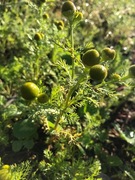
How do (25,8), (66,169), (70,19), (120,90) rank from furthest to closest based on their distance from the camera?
(25,8), (120,90), (66,169), (70,19)

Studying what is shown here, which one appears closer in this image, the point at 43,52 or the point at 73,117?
the point at 73,117

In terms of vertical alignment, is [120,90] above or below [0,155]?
above

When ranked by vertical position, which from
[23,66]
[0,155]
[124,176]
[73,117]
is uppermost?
[23,66]

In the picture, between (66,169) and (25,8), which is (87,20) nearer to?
(25,8)

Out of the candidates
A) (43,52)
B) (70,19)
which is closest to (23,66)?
(43,52)

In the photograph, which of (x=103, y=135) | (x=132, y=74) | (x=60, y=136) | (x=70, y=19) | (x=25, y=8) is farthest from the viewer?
(x=25, y=8)

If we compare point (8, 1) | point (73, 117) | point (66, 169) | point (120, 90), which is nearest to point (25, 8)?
point (8, 1)
